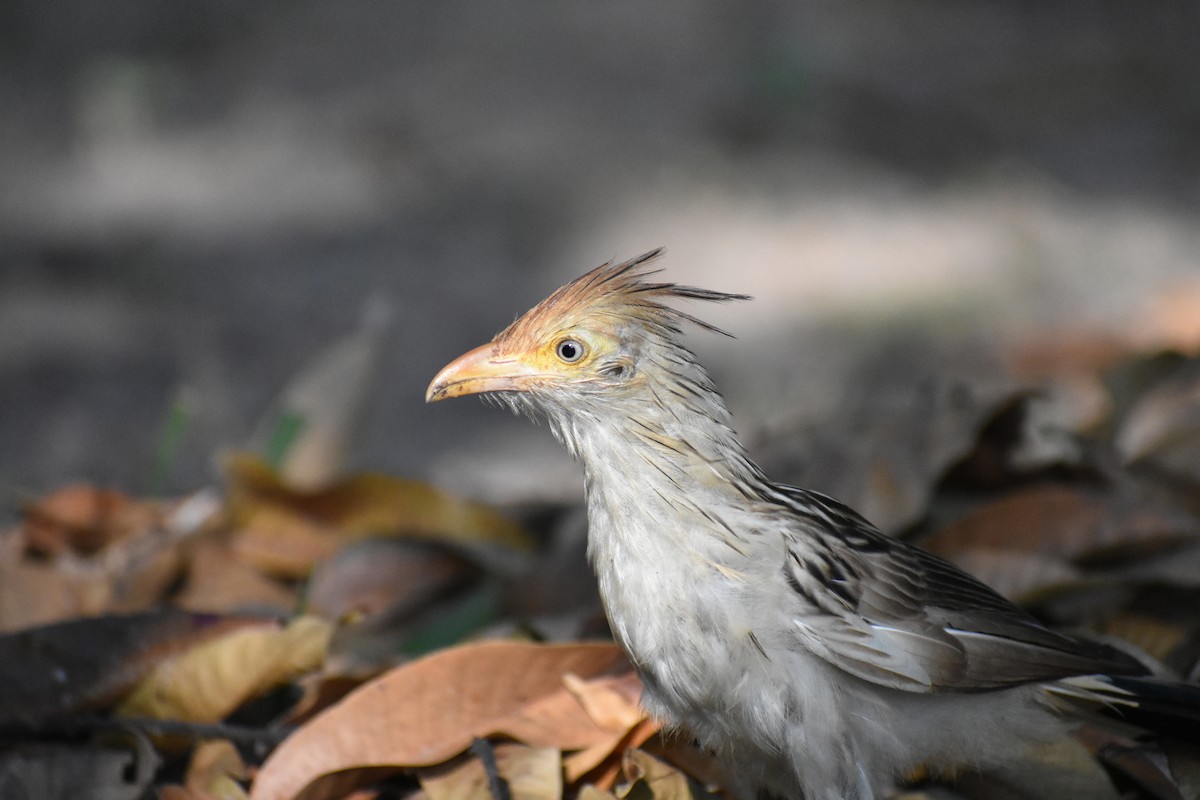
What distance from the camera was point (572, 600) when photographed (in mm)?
3486

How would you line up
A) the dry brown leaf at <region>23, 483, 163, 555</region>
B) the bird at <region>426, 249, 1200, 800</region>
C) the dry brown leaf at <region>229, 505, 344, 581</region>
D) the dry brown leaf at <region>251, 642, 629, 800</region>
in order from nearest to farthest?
the bird at <region>426, 249, 1200, 800</region> < the dry brown leaf at <region>251, 642, 629, 800</region> < the dry brown leaf at <region>229, 505, 344, 581</region> < the dry brown leaf at <region>23, 483, 163, 555</region>

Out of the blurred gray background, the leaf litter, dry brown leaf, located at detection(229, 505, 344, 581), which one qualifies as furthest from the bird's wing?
the blurred gray background

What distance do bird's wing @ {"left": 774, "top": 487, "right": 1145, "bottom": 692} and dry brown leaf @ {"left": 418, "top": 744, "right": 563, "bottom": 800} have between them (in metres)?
0.61

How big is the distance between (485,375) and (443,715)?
0.76 metres

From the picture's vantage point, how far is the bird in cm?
249

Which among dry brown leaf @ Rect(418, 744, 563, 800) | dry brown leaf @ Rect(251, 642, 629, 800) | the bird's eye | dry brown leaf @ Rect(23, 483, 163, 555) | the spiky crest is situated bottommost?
dry brown leaf @ Rect(418, 744, 563, 800)

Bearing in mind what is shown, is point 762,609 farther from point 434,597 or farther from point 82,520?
point 82,520

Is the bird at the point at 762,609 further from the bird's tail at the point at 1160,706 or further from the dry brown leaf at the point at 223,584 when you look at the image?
the dry brown leaf at the point at 223,584

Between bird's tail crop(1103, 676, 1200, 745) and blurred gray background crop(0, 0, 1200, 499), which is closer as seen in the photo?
bird's tail crop(1103, 676, 1200, 745)

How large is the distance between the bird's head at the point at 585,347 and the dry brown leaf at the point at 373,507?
1058 millimetres

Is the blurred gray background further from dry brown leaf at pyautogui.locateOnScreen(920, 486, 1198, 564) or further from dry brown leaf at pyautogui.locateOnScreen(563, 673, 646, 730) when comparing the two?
dry brown leaf at pyautogui.locateOnScreen(563, 673, 646, 730)

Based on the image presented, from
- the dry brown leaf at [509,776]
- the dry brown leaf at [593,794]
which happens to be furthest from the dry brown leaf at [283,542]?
the dry brown leaf at [593,794]

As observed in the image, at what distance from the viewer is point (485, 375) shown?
2814 mm

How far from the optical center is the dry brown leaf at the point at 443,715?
2.75 m
